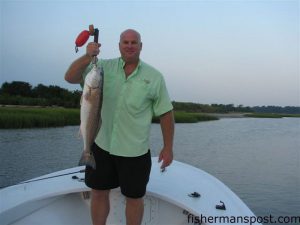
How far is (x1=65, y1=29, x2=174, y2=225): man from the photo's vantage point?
307cm

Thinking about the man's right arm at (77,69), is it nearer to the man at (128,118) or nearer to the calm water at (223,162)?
the man at (128,118)

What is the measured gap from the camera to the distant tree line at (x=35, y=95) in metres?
37.1

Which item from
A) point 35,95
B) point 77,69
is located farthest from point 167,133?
point 35,95

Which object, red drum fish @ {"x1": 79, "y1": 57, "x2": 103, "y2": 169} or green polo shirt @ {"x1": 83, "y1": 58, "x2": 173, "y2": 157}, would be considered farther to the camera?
green polo shirt @ {"x1": 83, "y1": 58, "x2": 173, "y2": 157}

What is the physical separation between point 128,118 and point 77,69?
557 millimetres

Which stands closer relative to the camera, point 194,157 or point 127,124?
Result: point 127,124

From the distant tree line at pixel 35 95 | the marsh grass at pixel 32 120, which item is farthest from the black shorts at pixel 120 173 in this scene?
the distant tree line at pixel 35 95

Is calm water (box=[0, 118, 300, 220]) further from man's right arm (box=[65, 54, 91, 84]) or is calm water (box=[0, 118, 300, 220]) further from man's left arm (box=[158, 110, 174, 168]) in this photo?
man's right arm (box=[65, 54, 91, 84])

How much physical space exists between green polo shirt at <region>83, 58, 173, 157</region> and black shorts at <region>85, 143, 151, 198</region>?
7 cm

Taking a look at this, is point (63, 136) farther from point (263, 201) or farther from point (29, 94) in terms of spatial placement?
point (29, 94)

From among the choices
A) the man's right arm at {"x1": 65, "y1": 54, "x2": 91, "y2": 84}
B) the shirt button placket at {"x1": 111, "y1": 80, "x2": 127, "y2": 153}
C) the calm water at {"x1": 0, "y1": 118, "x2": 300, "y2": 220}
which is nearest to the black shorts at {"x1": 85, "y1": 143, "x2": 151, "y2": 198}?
the shirt button placket at {"x1": 111, "y1": 80, "x2": 127, "y2": 153}

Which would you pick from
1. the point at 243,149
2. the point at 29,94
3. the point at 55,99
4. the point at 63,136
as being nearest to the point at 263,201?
the point at 243,149

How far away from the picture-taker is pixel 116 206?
4.31 m

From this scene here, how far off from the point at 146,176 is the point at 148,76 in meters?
0.84
